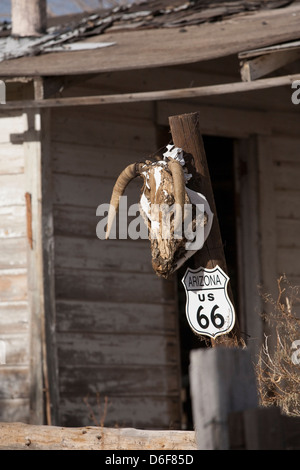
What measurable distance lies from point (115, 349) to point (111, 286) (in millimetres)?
586

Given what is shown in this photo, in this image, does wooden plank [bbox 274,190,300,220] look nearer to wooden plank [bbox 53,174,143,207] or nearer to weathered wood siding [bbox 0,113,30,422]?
wooden plank [bbox 53,174,143,207]

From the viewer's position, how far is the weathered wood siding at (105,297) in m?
8.64

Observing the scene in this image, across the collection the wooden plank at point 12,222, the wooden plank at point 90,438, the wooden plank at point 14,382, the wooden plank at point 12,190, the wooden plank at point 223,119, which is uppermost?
the wooden plank at point 223,119

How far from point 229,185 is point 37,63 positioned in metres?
4.16

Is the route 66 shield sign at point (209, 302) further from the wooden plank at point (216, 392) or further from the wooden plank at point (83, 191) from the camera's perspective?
the wooden plank at point (83, 191)

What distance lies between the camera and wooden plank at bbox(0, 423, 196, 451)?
5.12m

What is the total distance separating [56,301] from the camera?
8.55m

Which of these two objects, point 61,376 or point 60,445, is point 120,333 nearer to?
point 61,376

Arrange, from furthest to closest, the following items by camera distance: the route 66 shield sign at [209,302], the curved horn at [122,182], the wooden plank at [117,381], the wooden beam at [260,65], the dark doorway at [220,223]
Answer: the dark doorway at [220,223] → the wooden plank at [117,381] → the wooden beam at [260,65] → the curved horn at [122,182] → the route 66 shield sign at [209,302]

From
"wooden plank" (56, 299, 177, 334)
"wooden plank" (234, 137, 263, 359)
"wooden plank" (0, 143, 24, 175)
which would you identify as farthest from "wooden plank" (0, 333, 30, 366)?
"wooden plank" (234, 137, 263, 359)

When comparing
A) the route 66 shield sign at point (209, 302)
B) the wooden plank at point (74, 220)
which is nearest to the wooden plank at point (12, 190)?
the wooden plank at point (74, 220)

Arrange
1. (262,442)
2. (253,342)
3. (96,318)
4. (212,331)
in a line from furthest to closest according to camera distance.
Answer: (253,342), (96,318), (212,331), (262,442)

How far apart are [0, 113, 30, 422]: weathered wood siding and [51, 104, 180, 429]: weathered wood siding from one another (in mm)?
304
